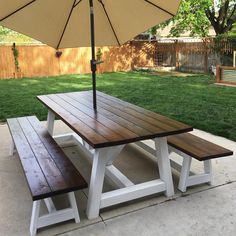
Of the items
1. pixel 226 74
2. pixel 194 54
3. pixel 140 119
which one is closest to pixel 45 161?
pixel 140 119

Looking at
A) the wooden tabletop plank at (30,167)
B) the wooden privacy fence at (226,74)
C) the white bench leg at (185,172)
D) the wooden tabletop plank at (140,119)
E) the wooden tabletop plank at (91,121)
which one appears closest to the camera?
the wooden tabletop plank at (30,167)

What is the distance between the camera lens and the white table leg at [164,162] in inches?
115

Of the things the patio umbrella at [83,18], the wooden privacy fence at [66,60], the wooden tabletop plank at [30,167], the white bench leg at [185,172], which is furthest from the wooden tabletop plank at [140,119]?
the wooden privacy fence at [66,60]

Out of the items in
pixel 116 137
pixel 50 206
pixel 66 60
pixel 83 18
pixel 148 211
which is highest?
pixel 83 18

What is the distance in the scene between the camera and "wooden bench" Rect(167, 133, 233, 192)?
293 centimetres

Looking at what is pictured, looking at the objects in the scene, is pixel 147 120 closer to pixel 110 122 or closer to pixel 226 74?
pixel 110 122

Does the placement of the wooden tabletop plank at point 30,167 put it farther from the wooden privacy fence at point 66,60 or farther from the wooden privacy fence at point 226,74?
the wooden privacy fence at point 66,60

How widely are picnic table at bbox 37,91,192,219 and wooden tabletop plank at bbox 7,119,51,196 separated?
447 mm

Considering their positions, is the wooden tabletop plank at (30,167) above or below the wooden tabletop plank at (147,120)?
below

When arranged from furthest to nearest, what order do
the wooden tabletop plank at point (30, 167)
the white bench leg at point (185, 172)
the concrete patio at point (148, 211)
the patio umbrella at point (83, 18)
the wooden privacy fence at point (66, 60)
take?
the wooden privacy fence at point (66, 60) < the patio umbrella at point (83, 18) < the white bench leg at point (185, 172) < the concrete patio at point (148, 211) < the wooden tabletop plank at point (30, 167)

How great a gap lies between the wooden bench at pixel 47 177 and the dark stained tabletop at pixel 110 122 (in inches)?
12.2

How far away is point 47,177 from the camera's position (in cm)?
253

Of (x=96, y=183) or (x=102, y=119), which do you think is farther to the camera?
(x=102, y=119)

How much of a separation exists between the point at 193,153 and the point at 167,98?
4.93 metres
